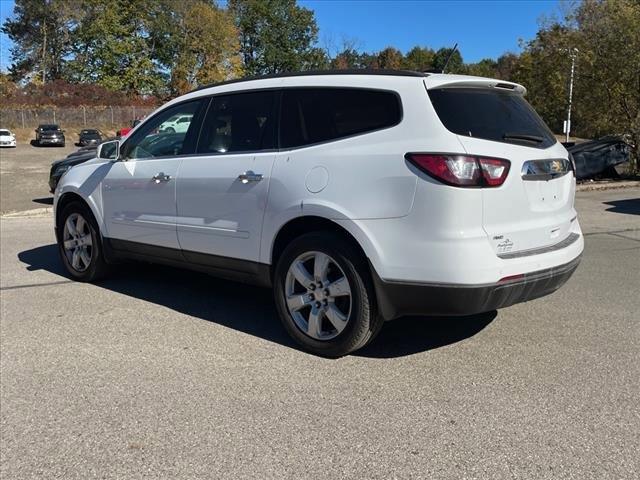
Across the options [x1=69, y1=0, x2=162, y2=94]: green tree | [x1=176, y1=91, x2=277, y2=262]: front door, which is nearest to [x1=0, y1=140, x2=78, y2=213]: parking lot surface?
[x1=176, y1=91, x2=277, y2=262]: front door

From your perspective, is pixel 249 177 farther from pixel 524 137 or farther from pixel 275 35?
pixel 275 35

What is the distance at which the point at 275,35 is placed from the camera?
8575cm

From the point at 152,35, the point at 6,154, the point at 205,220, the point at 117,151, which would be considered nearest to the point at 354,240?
the point at 205,220

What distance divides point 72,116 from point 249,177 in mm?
59132

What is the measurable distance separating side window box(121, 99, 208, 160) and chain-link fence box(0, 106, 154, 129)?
5558cm

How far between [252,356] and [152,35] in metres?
78.3

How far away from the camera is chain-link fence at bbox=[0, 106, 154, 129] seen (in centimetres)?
5466

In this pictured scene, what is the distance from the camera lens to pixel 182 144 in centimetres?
509

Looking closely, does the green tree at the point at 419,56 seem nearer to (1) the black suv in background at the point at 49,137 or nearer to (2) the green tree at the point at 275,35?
(2) the green tree at the point at 275,35

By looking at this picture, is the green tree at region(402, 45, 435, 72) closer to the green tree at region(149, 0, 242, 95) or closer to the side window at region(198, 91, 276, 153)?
the green tree at region(149, 0, 242, 95)

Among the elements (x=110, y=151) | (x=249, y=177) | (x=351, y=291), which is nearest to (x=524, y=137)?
(x=351, y=291)

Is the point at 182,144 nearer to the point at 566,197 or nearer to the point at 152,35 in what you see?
the point at 566,197

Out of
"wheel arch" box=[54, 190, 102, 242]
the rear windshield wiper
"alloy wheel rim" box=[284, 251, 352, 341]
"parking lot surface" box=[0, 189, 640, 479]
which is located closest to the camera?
"parking lot surface" box=[0, 189, 640, 479]

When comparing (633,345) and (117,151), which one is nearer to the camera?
(633,345)
